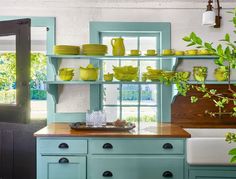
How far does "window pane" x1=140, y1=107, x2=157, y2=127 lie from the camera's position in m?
3.30

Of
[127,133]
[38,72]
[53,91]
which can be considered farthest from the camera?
[38,72]

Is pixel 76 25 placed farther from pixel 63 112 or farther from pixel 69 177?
pixel 69 177

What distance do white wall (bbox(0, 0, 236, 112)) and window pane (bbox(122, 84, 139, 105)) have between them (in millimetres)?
562

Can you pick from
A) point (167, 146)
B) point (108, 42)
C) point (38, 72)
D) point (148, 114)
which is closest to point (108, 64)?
point (108, 42)

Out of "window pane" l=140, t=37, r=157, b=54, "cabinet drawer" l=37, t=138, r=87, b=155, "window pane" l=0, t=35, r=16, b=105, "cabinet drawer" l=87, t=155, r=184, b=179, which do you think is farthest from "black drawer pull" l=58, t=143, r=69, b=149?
"window pane" l=140, t=37, r=157, b=54

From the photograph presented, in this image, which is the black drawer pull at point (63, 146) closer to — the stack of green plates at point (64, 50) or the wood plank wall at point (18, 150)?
the stack of green plates at point (64, 50)

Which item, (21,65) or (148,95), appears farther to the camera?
(148,95)

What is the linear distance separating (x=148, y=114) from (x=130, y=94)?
0.30 metres

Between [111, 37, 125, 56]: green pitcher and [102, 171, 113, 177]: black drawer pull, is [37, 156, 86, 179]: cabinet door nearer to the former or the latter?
[102, 171, 113, 177]: black drawer pull

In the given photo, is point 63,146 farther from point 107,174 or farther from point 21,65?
point 21,65

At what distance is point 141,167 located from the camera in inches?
101

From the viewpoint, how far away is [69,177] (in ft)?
8.50

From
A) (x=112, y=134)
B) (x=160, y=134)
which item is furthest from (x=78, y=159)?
(x=160, y=134)

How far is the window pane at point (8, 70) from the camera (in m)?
2.61
